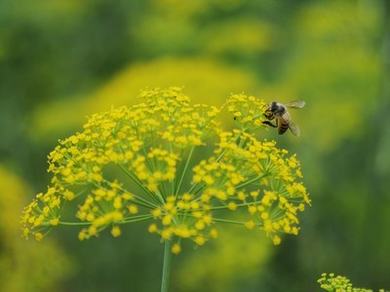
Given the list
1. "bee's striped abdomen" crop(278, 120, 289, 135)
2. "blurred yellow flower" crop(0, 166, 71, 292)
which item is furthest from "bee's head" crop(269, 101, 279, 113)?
"blurred yellow flower" crop(0, 166, 71, 292)

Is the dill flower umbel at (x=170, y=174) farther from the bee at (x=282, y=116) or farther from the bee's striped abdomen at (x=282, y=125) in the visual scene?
the bee's striped abdomen at (x=282, y=125)

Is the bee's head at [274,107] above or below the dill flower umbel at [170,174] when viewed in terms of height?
above

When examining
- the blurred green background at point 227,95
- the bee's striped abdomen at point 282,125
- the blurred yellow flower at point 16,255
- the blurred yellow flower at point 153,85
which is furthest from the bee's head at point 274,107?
the blurred yellow flower at point 153,85

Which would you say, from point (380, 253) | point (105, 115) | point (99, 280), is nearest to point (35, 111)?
point (99, 280)

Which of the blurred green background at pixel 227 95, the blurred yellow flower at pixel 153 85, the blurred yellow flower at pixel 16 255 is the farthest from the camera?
the blurred green background at pixel 227 95

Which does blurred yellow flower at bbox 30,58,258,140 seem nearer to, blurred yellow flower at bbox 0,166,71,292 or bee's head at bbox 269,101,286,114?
blurred yellow flower at bbox 0,166,71,292

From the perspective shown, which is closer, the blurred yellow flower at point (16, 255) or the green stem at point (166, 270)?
the green stem at point (166, 270)

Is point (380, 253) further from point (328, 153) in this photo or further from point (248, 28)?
point (248, 28)
